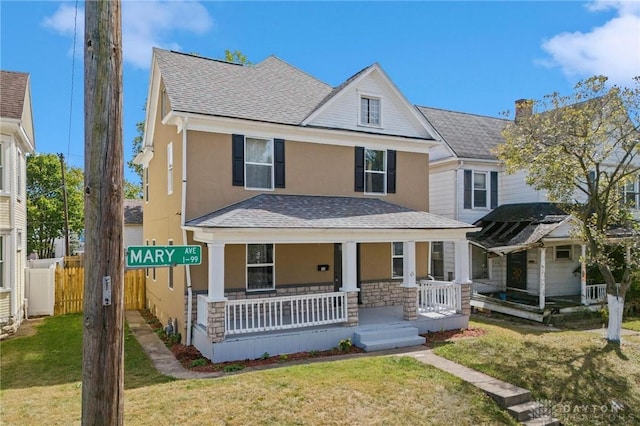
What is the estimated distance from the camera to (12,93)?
13523mm

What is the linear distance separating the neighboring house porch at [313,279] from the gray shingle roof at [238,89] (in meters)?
2.63

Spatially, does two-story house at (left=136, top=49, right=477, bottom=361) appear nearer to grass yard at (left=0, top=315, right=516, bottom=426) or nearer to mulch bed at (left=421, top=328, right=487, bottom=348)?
mulch bed at (left=421, top=328, right=487, bottom=348)

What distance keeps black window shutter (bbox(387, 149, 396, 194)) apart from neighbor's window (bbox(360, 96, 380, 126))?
1132mm

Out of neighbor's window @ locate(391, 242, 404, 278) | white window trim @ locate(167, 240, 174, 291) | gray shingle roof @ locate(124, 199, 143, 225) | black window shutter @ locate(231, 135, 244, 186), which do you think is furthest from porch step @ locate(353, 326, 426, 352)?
gray shingle roof @ locate(124, 199, 143, 225)

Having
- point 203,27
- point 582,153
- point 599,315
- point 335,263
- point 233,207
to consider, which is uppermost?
point 203,27

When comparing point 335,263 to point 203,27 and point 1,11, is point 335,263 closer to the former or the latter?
point 203,27

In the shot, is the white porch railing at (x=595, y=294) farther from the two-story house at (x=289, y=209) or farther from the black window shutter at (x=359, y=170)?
the black window shutter at (x=359, y=170)

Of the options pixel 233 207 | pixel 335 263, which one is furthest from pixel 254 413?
pixel 335 263

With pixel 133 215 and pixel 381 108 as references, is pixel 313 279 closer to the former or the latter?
pixel 381 108

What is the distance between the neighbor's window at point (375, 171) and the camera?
1410cm

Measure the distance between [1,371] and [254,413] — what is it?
6.55 m

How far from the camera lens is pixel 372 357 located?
955 cm

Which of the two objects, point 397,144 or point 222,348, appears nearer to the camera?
point 222,348

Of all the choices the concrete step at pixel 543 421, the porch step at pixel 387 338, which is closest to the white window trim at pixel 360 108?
the porch step at pixel 387 338
